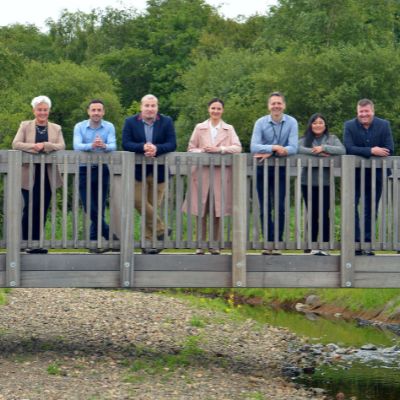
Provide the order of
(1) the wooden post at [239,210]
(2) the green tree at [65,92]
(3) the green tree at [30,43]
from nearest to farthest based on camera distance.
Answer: (1) the wooden post at [239,210] → (2) the green tree at [65,92] → (3) the green tree at [30,43]

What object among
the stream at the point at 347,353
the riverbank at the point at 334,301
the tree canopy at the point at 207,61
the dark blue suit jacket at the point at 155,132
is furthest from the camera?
the tree canopy at the point at 207,61

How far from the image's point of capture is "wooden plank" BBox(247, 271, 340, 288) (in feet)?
52.4


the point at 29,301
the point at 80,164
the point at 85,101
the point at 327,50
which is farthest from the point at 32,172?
the point at 85,101

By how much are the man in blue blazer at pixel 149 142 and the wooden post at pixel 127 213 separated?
0.16 m

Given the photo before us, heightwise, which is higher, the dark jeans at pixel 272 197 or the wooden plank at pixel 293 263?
the dark jeans at pixel 272 197

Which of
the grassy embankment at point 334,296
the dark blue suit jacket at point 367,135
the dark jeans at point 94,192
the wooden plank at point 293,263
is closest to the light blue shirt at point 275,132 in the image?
the dark blue suit jacket at point 367,135

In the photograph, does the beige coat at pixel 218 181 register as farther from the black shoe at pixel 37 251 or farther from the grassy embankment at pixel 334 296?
the grassy embankment at pixel 334 296

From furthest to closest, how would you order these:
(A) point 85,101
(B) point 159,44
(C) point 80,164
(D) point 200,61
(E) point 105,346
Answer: (B) point 159,44
(D) point 200,61
(A) point 85,101
(E) point 105,346
(C) point 80,164

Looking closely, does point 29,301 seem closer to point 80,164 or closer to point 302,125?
point 80,164

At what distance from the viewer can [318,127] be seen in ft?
53.1

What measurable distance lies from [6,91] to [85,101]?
5737 millimetres

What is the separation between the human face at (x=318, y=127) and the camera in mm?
16188

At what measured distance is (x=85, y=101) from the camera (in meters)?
64.3

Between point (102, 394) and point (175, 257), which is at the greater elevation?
point (175, 257)
